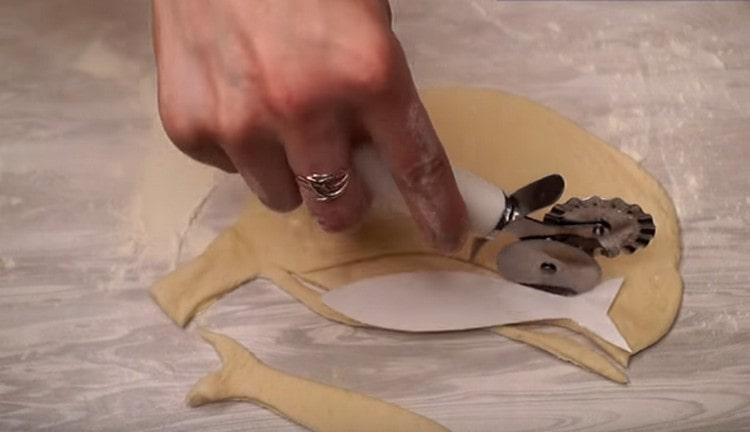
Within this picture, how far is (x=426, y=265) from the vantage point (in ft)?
2.59

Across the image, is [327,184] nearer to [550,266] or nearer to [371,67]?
[371,67]

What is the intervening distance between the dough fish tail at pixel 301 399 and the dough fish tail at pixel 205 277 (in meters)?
0.05

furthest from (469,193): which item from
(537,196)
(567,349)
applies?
(567,349)

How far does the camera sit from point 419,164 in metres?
0.61

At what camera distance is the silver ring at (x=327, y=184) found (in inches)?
24.2

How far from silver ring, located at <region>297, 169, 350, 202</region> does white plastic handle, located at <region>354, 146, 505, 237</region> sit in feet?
0.06

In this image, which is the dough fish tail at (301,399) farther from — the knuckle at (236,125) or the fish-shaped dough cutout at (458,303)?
the knuckle at (236,125)

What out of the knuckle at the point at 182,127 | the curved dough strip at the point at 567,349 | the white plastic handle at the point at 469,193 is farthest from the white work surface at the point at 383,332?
the knuckle at the point at 182,127

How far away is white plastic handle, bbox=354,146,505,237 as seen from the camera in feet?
2.10

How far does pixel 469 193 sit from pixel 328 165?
125 millimetres

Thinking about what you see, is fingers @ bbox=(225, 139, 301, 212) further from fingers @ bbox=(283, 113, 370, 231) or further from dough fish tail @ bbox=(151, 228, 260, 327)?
dough fish tail @ bbox=(151, 228, 260, 327)

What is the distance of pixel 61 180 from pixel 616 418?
53cm

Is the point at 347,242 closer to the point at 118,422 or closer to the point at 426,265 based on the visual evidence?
the point at 426,265

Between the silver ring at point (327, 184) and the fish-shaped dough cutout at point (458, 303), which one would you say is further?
the fish-shaped dough cutout at point (458, 303)
